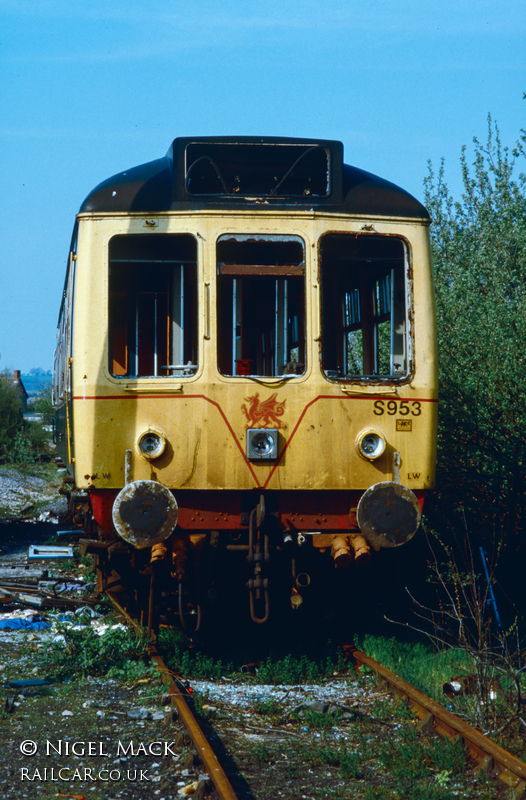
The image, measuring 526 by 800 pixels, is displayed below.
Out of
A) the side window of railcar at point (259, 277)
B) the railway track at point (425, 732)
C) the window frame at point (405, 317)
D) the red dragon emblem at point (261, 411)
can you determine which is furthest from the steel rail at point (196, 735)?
the window frame at point (405, 317)

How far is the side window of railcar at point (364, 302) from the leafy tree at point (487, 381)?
2.49 metres

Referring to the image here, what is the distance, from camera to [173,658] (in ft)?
20.6

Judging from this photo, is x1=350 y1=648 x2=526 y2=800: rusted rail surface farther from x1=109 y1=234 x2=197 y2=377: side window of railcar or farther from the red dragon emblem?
x1=109 y1=234 x2=197 y2=377: side window of railcar

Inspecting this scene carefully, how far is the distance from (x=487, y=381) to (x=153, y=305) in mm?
4041

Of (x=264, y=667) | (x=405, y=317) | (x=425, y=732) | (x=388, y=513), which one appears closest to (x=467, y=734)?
(x=425, y=732)

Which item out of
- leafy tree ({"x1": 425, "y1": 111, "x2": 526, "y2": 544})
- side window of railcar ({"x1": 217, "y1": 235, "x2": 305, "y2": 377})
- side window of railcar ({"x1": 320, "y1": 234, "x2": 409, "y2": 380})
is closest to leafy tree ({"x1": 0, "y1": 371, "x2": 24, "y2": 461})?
leafy tree ({"x1": 425, "y1": 111, "x2": 526, "y2": 544})

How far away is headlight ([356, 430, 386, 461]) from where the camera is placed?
574cm

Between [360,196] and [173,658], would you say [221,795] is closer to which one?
[173,658]

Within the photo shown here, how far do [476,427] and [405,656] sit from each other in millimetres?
3079

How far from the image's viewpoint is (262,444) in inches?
224

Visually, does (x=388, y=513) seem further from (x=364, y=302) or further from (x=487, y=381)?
(x=487, y=381)

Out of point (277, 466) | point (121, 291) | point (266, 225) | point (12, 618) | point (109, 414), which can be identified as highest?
point (266, 225)

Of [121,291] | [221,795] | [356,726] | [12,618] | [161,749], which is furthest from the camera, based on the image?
[12,618]

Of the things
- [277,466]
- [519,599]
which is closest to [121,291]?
[277,466]
